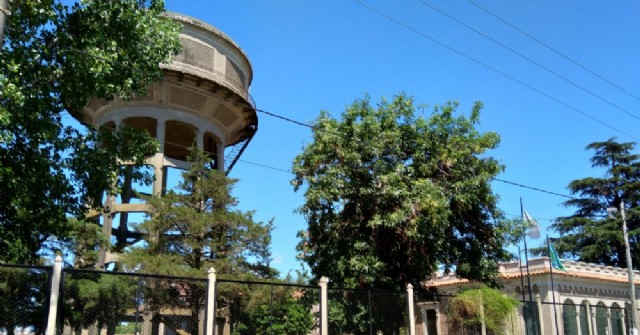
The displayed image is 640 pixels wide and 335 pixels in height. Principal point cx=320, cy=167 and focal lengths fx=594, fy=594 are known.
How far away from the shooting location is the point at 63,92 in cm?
1317

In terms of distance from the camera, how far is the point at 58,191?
1320 centimetres

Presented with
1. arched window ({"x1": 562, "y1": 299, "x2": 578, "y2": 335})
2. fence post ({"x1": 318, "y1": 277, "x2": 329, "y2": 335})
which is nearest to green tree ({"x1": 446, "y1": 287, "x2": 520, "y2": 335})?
fence post ({"x1": 318, "y1": 277, "x2": 329, "y2": 335})

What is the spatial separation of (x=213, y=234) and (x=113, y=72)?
1082 centimetres

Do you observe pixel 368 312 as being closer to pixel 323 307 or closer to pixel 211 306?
pixel 323 307

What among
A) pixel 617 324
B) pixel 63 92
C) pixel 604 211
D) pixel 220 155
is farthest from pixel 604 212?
pixel 63 92

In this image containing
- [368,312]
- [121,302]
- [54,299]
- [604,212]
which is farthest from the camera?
[604,212]

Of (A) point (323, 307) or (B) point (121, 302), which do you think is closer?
(A) point (323, 307)

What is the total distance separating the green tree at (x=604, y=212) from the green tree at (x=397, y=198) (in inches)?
1230

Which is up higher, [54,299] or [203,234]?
[203,234]

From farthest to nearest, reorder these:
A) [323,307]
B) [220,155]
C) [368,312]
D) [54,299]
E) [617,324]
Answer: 1. [617,324]
2. [220,155]
3. [368,312]
4. [323,307]
5. [54,299]

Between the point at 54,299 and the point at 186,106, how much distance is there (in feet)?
57.4

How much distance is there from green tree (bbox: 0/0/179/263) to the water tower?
36.3ft

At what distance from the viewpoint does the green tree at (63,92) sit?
482 inches

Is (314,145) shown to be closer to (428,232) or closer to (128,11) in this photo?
(428,232)
